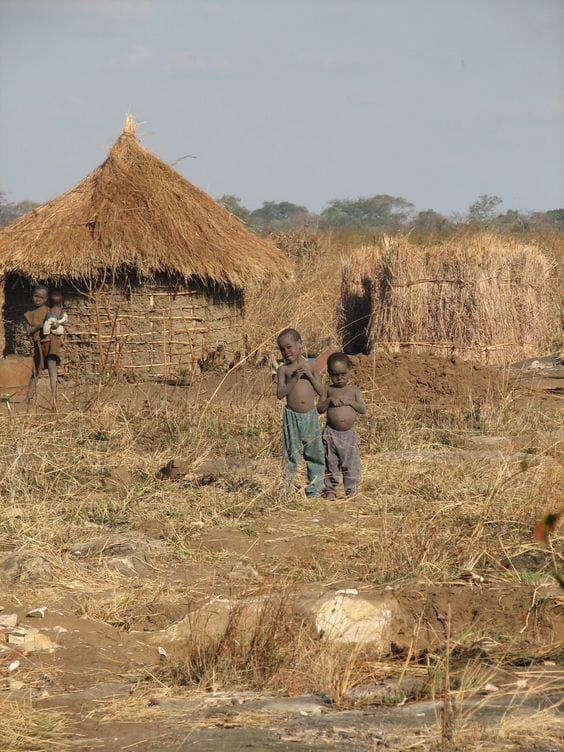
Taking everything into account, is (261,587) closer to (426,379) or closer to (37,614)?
(37,614)

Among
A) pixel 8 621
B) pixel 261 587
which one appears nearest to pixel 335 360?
pixel 261 587

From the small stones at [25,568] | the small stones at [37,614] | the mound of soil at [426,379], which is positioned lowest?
the small stones at [37,614]

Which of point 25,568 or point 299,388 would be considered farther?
point 299,388

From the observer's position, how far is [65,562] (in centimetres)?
545

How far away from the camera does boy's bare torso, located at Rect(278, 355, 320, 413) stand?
6949 millimetres

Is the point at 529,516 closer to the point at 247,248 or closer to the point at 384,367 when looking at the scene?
the point at 384,367

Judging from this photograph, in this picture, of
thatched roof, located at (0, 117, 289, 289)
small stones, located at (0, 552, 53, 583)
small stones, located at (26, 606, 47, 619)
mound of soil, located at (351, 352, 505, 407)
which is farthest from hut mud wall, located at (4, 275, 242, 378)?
small stones, located at (26, 606, 47, 619)

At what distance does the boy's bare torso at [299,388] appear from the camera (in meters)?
6.95

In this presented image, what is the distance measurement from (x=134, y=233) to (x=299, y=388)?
21.1 ft

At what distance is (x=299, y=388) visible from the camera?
695cm

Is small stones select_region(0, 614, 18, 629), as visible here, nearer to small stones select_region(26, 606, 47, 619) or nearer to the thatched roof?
small stones select_region(26, 606, 47, 619)

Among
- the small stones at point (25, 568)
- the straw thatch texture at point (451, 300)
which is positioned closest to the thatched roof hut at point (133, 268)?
the straw thatch texture at point (451, 300)

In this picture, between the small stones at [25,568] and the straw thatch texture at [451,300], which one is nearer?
the small stones at [25,568]

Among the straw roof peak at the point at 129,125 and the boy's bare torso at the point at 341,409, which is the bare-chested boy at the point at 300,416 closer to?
the boy's bare torso at the point at 341,409
